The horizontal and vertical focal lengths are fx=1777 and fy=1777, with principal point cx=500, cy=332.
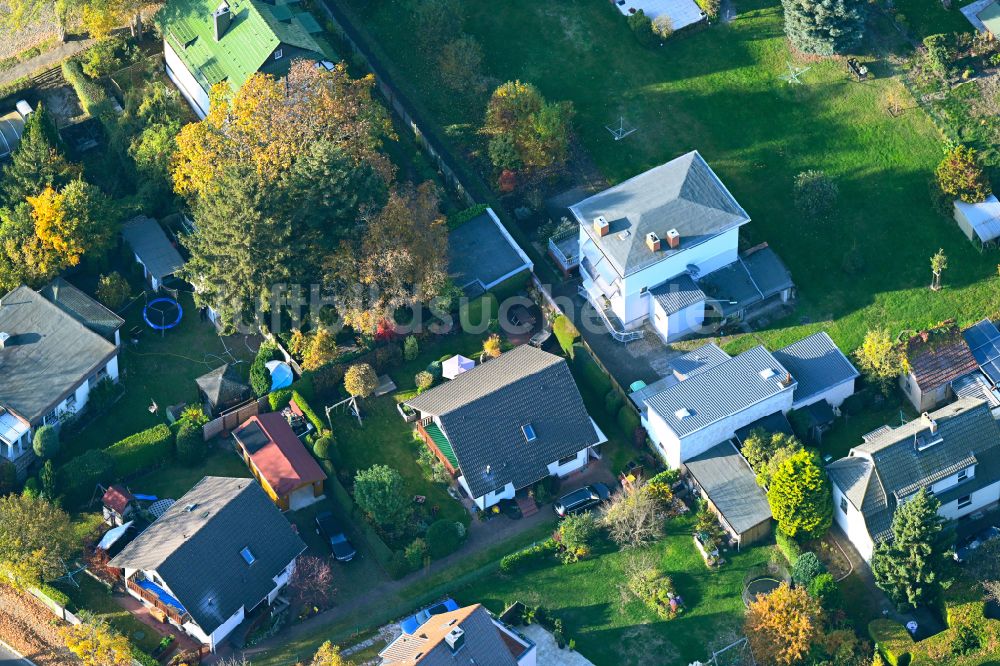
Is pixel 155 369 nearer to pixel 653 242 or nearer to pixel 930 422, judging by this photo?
pixel 653 242

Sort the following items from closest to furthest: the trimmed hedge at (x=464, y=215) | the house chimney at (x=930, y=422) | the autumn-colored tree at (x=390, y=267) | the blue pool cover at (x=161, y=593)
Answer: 1. the blue pool cover at (x=161, y=593)
2. the house chimney at (x=930, y=422)
3. the autumn-colored tree at (x=390, y=267)
4. the trimmed hedge at (x=464, y=215)

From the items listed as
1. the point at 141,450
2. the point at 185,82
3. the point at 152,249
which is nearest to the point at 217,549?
the point at 141,450

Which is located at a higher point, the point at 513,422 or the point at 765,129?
the point at 513,422

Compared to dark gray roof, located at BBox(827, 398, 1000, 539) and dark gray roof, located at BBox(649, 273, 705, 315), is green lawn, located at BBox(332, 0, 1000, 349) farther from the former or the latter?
dark gray roof, located at BBox(827, 398, 1000, 539)

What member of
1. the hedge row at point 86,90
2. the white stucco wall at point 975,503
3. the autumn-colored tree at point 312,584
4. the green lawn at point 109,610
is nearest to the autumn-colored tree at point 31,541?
the green lawn at point 109,610

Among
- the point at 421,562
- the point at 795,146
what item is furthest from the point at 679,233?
the point at 421,562

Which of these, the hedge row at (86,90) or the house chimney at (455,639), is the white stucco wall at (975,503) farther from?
the hedge row at (86,90)

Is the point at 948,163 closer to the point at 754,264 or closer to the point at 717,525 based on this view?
the point at 754,264
